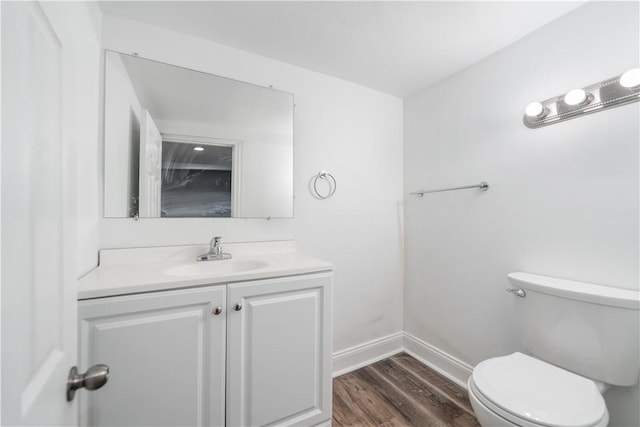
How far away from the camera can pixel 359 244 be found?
206 cm

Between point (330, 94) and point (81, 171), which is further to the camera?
point (330, 94)

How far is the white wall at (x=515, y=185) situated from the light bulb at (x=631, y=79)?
103mm

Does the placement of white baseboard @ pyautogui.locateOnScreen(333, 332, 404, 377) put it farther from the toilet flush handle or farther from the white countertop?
the toilet flush handle

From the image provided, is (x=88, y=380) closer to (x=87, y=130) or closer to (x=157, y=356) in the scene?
(x=157, y=356)

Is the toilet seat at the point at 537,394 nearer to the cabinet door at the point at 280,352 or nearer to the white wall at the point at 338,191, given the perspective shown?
the cabinet door at the point at 280,352

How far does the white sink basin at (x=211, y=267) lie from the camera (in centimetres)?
132

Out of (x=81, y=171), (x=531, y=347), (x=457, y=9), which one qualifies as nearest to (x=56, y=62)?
(x=81, y=171)

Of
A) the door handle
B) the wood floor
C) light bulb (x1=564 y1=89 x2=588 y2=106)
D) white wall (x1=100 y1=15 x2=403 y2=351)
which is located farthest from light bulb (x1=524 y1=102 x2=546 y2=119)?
the door handle

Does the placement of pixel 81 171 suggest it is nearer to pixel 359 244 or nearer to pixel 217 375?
pixel 217 375

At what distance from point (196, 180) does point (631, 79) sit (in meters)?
2.05

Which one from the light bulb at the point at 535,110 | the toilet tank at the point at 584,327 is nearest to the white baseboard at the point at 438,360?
the toilet tank at the point at 584,327

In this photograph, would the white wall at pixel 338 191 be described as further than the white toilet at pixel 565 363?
Yes

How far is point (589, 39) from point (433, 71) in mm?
796

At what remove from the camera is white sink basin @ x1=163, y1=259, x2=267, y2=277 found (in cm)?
132
